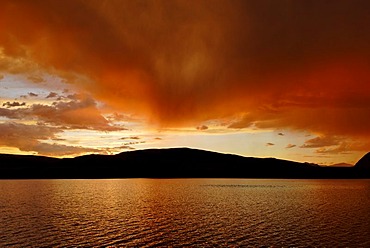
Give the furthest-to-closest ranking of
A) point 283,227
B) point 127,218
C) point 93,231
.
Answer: point 127,218
point 283,227
point 93,231

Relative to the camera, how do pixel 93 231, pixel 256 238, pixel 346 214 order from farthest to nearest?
pixel 346 214
pixel 93 231
pixel 256 238

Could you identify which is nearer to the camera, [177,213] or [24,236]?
[24,236]

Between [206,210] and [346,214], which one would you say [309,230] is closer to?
[346,214]

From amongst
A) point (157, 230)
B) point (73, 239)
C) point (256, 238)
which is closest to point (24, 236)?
point (73, 239)

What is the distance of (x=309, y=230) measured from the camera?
5975cm

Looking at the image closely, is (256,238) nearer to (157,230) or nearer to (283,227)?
(283,227)

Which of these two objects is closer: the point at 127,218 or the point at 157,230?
the point at 157,230

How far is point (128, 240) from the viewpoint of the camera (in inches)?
2029

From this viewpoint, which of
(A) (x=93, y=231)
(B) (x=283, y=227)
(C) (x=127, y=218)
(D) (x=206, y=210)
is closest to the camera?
(A) (x=93, y=231)

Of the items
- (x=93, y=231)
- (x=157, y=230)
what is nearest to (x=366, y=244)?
(x=157, y=230)

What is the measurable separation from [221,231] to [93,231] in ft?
72.6

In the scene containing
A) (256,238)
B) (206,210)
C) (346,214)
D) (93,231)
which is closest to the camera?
(256,238)

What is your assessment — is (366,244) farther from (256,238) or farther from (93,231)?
(93,231)

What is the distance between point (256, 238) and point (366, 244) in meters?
15.7
